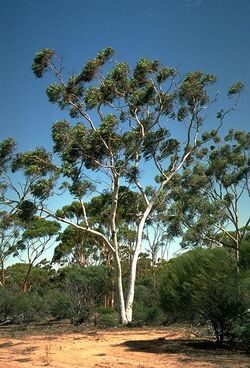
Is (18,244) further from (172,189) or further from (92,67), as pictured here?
(92,67)

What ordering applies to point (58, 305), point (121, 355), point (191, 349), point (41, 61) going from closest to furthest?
point (121, 355), point (191, 349), point (41, 61), point (58, 305)

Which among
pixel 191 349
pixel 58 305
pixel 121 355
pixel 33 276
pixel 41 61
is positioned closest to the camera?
pixel 121 355

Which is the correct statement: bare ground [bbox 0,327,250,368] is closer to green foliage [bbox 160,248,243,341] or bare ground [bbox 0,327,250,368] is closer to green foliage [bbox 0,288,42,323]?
green foliage [bbox 160,248,243,341]

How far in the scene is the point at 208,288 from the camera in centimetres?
Result: 1089

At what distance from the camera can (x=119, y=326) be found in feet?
64.4

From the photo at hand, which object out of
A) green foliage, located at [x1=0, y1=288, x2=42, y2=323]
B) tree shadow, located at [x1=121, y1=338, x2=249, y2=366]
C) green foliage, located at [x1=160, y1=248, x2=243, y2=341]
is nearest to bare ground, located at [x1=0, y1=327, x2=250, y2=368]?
tree shadow, located at [x1=121, y1=338, x2=249, y2=366]

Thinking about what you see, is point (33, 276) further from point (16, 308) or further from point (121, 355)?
point (121, 355)

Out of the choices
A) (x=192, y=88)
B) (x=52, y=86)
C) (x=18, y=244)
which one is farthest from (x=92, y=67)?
(x=18, y=244)

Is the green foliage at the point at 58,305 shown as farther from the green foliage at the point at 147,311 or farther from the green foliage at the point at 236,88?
the green foliage at the point at 236,88

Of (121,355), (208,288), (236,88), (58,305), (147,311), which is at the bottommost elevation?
(121,355)

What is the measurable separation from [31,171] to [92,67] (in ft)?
20.7

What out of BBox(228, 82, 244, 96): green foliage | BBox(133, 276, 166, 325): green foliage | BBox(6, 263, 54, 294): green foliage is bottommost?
BBox(133, 276, 166, 325): green foliage

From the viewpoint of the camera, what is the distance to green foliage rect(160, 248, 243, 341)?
35.6 feet

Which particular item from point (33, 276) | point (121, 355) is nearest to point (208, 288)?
point (121, 355)
